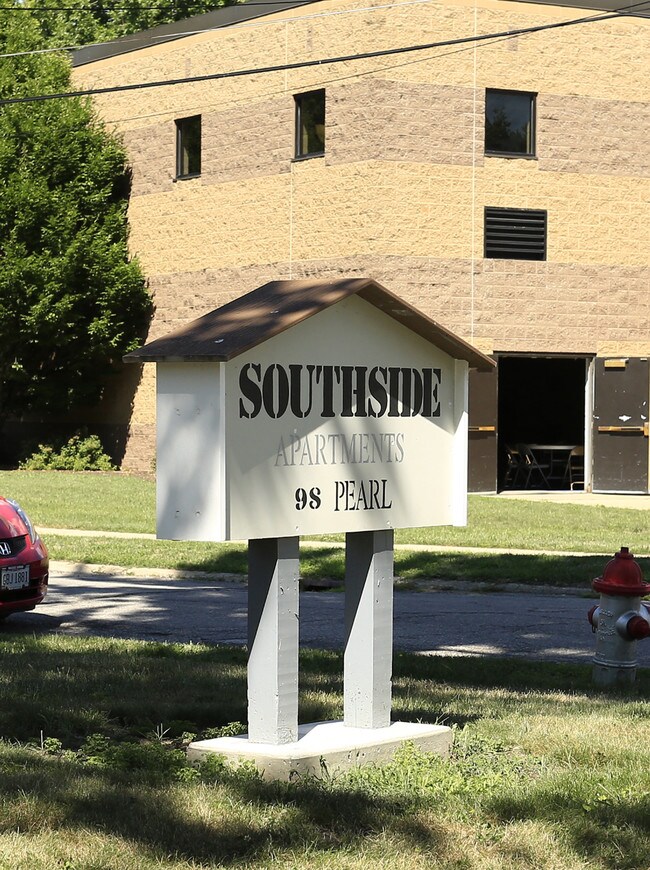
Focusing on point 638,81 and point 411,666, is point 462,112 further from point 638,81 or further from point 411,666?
point 411,666

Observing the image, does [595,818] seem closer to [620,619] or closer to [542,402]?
[620,619]

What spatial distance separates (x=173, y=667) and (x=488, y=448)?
19062 millimetres

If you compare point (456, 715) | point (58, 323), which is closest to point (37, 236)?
point (58, 323)

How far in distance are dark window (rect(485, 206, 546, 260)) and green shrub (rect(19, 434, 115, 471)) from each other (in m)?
10.6

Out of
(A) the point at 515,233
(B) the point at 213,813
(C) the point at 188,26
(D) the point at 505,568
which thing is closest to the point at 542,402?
(A) the point at 515,233

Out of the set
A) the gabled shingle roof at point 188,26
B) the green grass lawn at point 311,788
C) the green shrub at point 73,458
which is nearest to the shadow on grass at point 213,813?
the green grass lawn at point 311,788

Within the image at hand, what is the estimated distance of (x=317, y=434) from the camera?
245 inches

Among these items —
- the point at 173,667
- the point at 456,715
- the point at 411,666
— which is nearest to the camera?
the point at 456,715

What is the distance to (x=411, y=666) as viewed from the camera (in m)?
9.41

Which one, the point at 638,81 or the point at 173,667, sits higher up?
the point at 638,81

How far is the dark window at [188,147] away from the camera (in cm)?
2995

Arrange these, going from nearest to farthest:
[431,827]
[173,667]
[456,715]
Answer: [431,827] → [456,715] → [173,667]

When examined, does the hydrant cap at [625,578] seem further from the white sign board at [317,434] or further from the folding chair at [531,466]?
the folding chair at [531,466]

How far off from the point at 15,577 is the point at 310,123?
17873 mm
